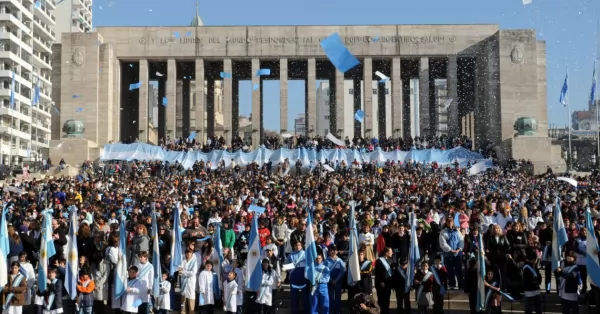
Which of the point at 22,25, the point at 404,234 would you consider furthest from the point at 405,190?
the point at 22,25

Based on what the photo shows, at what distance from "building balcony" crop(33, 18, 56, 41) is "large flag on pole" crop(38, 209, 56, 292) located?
71.2 metres

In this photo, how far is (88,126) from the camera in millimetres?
53219

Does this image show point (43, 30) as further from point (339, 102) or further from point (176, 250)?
point (176, 250)

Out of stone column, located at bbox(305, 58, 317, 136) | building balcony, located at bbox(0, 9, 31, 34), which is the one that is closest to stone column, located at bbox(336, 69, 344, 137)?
stone column, located at bbox(305, 58, 317, 136)

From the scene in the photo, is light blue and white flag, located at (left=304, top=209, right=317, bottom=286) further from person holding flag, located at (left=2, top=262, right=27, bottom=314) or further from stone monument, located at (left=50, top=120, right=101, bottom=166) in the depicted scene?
stone monument, located at (left=50, top=120, right=101, bottom=166)

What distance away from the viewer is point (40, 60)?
8319cm

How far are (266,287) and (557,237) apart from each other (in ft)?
18.4

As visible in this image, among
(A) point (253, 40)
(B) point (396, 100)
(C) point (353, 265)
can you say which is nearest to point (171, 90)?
(A) point (253, 40)

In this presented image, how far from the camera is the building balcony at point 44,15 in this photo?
82969 mm

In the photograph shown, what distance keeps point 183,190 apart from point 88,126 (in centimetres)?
2778

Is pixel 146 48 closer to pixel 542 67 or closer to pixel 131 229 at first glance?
pixel 542 67

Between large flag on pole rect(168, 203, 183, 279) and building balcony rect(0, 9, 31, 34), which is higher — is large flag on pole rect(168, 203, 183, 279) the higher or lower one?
the lower one

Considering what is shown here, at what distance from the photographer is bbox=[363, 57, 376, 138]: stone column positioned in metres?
55.5

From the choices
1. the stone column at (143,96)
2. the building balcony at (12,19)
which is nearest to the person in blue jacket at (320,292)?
the stone column at (143,96)
